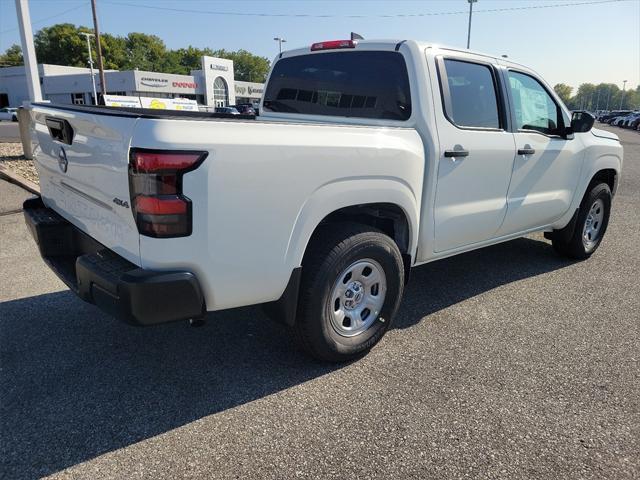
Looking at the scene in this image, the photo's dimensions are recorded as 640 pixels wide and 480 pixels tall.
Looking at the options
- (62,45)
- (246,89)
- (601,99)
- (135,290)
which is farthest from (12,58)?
(601,99)

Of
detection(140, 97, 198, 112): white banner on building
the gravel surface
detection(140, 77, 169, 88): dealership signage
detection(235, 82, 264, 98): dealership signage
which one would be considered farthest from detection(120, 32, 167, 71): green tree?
the gravel surface

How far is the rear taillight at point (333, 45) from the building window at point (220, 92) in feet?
198

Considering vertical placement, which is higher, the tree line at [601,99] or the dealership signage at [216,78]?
the dealership signage at [216,78]

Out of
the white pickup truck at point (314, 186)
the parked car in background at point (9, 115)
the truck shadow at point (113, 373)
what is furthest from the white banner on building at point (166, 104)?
the parked car in background at point (9, 115)

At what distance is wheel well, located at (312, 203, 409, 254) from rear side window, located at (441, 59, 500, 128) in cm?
82

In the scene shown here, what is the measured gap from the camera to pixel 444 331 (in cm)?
374

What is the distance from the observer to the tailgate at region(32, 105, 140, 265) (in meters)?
2.34

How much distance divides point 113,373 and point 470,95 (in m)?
3.13

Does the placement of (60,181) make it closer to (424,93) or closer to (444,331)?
(424,93)

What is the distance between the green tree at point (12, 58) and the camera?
286 ft

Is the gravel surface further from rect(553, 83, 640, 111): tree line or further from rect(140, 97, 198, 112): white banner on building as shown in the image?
rect(553, 83, 640, 111): tree line

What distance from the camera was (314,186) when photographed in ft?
8.77

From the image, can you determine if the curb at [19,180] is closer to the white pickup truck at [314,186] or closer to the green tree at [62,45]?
the white pickup truck at [314,186]

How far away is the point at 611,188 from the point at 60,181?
18.2 ft
